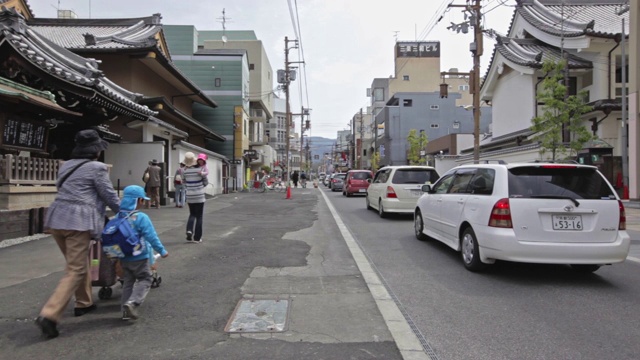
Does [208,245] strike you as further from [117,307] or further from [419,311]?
[419,311]

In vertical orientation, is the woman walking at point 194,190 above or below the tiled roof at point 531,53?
Answer: below

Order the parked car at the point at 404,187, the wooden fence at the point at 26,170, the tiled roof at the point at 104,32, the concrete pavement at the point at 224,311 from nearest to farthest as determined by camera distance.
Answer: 1. the concrete pavement at the point at 224,311
2. the wooden fence at the point at 26,170
3. the parked car at the point at 404,187
4. the tiled roof at the point at 104,32

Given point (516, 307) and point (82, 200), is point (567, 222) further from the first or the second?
point (82, 200)

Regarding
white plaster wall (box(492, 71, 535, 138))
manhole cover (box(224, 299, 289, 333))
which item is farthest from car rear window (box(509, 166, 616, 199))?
white plaster wall (box(492, 71, 535, 138))

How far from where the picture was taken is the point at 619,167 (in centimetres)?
1917

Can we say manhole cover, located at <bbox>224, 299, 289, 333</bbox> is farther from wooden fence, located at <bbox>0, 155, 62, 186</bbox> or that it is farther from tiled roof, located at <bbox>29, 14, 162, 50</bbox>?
tiled roof, located at <bbox>29, 14, 162, 50</bbox>

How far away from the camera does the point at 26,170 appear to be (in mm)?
9086

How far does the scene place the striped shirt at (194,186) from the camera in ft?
26.1

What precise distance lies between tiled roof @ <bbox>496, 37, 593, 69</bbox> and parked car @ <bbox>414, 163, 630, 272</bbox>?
696 inches

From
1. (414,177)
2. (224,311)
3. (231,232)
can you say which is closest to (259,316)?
(224,311)

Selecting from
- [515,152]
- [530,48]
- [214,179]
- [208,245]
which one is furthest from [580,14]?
[208,245]

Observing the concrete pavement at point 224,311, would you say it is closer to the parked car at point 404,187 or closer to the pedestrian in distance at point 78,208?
the pedestrian in distance at point 78,208

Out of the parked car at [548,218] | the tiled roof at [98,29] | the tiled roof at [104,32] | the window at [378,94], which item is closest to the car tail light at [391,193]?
the parked car at [548,218]

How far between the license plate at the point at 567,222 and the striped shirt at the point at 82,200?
505cm
